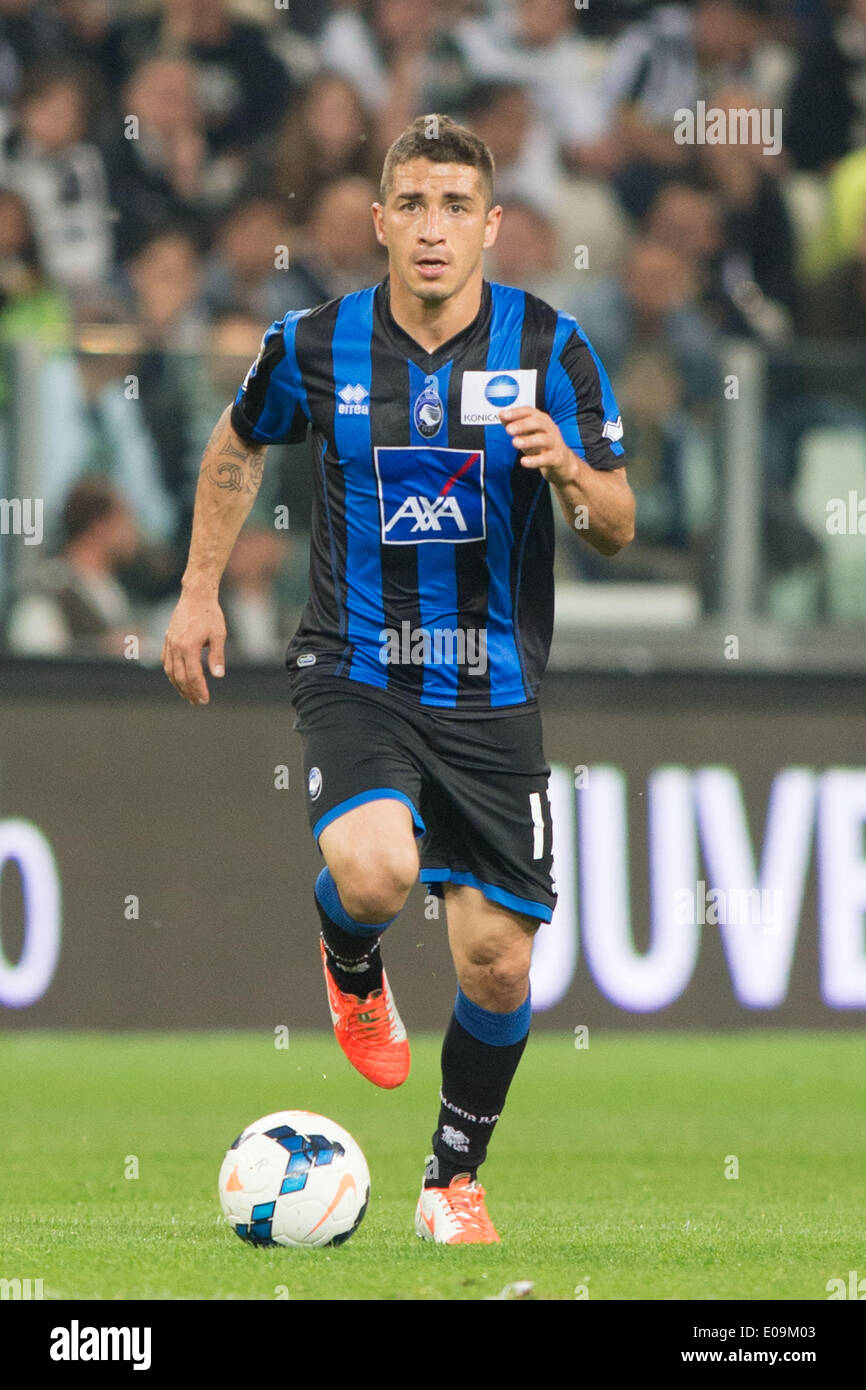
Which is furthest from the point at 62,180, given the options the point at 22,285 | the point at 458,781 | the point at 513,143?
the point at 458,781

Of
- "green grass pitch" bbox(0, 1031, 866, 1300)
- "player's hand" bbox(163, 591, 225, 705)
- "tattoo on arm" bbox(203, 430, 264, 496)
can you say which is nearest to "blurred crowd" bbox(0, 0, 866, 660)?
"green grass pitch" bbox(0, 1031, 866, 1300)

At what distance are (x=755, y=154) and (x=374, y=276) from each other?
6.85 ft

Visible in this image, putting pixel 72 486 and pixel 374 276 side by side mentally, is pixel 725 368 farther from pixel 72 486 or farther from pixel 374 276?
pixel 72 486

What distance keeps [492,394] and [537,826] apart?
1016 millimetres

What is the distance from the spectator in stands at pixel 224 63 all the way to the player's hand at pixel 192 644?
234 inches

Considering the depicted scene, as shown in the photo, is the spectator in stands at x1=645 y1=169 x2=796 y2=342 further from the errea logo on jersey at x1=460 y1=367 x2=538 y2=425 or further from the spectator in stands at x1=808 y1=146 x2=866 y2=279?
the errea logo on jersey at x1=460 y1=367 x2=538 y2=425

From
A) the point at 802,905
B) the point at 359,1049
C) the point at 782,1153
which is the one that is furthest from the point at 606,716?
the point at 359,1049

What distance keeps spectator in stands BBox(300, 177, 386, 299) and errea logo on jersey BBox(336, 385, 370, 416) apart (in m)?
4.51

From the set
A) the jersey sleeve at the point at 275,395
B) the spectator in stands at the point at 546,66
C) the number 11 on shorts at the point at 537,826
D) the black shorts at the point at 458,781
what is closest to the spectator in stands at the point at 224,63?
the spectator in stands at the point at 546,66

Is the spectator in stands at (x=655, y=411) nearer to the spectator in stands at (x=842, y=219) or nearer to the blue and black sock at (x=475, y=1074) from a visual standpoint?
the spectator in stands at (x=842, y=219)

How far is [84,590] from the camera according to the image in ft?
29.4

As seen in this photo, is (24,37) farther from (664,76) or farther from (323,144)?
(664,76)

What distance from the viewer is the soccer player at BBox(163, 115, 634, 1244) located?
5.02 metres

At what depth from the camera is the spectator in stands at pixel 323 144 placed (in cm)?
1012
